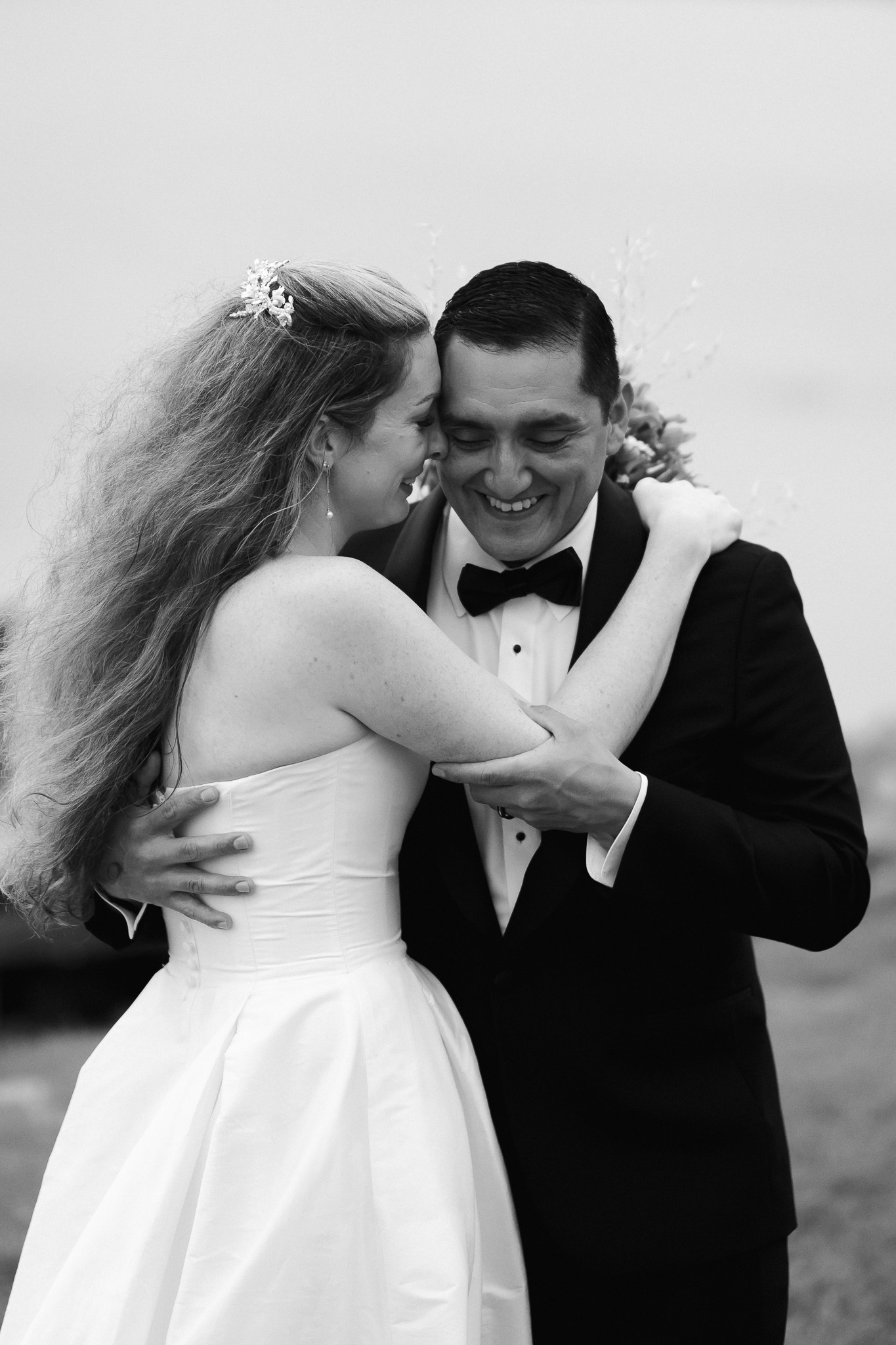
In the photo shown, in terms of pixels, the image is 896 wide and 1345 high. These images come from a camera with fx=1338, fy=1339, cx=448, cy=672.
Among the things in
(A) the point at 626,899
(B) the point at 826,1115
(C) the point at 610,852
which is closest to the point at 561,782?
(C) the point at 610,852

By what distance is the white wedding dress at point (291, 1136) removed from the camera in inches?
65.6

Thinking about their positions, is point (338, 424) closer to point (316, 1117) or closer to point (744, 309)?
point (316, 1117)

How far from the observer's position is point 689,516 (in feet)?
6.82

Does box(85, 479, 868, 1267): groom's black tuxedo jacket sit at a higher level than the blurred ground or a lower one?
higher

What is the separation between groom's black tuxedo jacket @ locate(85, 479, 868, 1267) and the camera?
1.90 metres

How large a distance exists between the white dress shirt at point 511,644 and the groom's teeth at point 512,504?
0.09 metres

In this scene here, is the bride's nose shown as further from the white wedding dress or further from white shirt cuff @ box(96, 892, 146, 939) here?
white shirt cuff @ box(96, 892, 146, 939)

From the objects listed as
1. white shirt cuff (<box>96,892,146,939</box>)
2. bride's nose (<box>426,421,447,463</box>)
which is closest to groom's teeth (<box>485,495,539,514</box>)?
bride's nose (<box>426,421,447,463</box>)

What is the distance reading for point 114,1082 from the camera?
1.89m

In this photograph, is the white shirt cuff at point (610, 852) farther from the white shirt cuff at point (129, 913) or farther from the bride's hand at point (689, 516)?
the white shirt cuff at point (129, 913)

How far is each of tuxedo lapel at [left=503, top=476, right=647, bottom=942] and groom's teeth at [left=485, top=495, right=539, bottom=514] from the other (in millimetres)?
120

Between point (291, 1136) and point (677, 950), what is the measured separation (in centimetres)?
62

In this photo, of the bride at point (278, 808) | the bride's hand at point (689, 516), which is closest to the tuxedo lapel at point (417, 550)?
the bride at point (278, 808)

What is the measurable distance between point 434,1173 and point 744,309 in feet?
12.6
